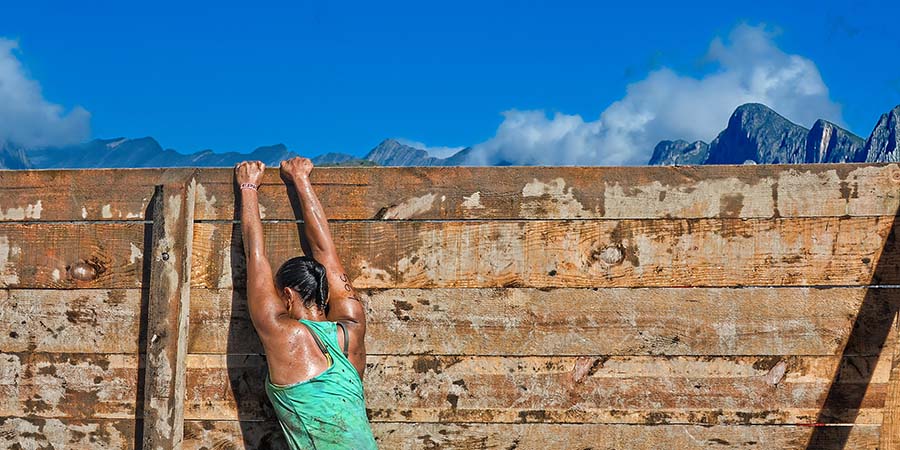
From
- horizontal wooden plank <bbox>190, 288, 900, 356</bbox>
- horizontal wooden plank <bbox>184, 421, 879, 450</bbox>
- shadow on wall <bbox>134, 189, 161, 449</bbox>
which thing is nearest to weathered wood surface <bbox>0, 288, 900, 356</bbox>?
horizontal wooden plank <bbox>190, 288, 900, 356</bbox>

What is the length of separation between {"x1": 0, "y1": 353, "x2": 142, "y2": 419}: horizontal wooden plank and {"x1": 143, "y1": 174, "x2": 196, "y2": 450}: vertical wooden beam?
0.70 feet

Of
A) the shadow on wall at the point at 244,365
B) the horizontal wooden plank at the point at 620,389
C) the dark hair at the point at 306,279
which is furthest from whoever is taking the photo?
the shadow on wall at the point at 244,365

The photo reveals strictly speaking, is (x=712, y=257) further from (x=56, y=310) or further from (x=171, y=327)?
(x=56, y=310)

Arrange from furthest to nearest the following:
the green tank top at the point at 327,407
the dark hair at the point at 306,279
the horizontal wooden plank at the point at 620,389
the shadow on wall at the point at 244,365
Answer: the shadow on wall at the point at 244,365, the horizontal wooden plank at the point at 620,389, the dark hair at the point at 306,279, the green tank top at the point at 327,407

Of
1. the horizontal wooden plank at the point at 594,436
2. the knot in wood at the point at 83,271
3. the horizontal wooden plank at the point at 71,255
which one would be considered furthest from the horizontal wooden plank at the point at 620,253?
the knot in wood at the point at 83,271

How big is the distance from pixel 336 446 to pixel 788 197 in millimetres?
2296

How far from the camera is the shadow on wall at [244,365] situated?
342 centimetres

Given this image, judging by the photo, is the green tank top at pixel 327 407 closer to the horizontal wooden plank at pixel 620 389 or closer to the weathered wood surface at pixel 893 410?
the horizontal wooden plank at pixel 620 389

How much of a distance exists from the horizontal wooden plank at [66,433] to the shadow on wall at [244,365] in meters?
0.54

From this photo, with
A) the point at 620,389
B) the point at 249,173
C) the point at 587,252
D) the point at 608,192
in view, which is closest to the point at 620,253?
the point at 587,252

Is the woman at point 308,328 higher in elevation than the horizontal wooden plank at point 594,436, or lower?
higher

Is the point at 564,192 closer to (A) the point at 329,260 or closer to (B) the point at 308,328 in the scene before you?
(A) the point at 329,260

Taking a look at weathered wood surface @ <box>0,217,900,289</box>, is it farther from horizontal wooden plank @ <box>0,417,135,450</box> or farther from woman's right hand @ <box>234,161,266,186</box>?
horizontal wooden plank @ <box>0,417,135,450</box>

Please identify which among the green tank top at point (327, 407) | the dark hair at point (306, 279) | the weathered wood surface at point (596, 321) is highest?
the dark hair at point (306, 279)
